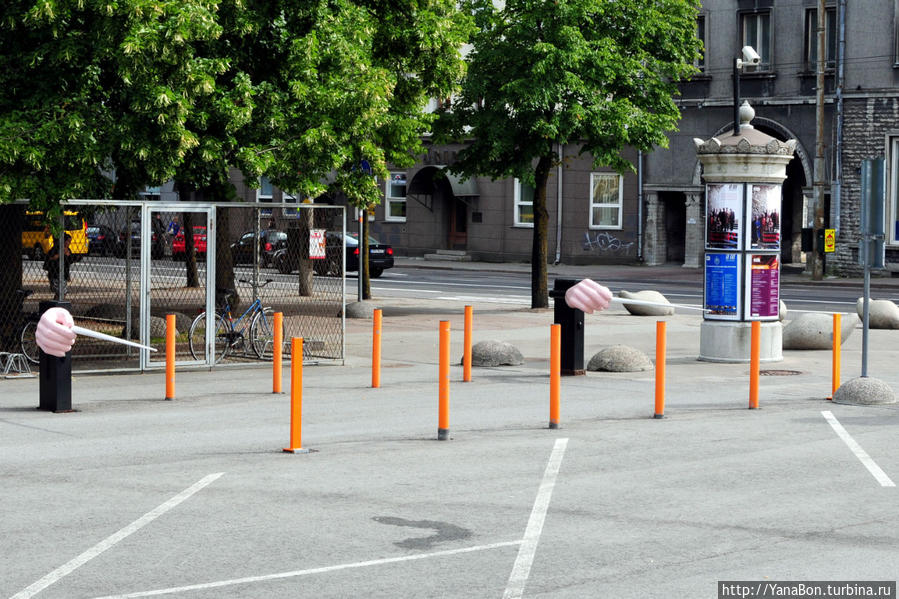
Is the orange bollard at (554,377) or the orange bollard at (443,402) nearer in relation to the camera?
the orange bollard at (443,402)

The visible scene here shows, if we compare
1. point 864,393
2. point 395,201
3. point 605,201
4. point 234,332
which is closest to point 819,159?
point 605,201

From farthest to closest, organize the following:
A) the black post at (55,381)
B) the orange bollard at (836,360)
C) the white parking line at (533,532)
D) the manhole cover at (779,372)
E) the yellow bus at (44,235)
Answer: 1. the manhole cover at (779,372)
2. the yellow bus at (44,235)
3. the orange bollard at (836,360)
4. the black post at (55,381)
5. the white parking line at (533,532)

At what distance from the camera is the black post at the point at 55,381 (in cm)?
1322

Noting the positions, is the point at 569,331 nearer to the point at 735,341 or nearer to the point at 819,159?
the point at 735,341

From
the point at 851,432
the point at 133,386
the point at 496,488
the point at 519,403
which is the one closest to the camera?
the point at 496,488

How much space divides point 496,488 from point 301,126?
29.8ft

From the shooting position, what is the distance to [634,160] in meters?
47.8

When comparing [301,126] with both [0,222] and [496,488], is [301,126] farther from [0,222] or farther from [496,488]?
[496,488]

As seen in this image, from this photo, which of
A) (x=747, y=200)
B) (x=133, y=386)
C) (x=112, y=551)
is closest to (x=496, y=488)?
(x=112, y=551)

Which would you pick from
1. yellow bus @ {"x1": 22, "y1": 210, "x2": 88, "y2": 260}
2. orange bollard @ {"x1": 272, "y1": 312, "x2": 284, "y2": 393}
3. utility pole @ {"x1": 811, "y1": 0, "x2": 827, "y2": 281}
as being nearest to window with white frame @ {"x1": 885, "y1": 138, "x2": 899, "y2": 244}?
utility pole @ {"x1": 811, "y1": 0, "x2": 827, "y2": 281}

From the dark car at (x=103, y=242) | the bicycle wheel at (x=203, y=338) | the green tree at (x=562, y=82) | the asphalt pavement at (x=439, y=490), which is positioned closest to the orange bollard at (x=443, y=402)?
the asphalt pavement at (x=439, y=490)

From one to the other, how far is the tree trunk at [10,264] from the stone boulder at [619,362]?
→ 7.71 m

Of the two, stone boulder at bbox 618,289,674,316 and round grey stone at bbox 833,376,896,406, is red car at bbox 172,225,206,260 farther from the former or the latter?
stone boulder at bbox 618,289,674,316

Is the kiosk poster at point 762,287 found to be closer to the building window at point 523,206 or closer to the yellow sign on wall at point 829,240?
the yellow sign on wall at point 829,240
